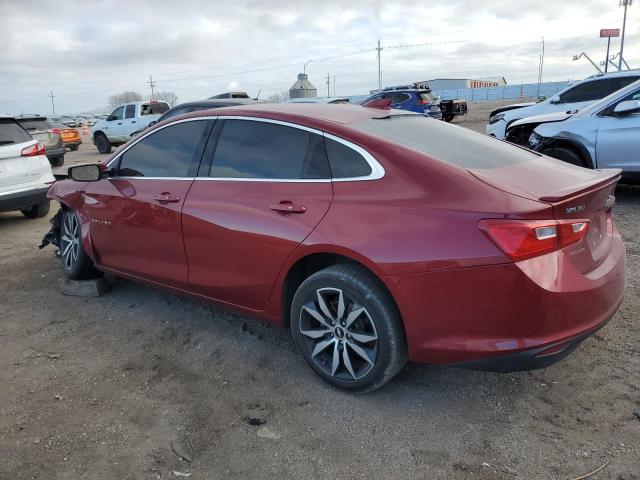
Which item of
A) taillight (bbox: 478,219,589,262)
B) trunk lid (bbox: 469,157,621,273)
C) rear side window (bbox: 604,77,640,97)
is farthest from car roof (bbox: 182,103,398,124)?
rear side window (bbox: 604,77,640,97)

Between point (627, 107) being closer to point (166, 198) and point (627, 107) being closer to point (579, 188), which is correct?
point (579, 188)

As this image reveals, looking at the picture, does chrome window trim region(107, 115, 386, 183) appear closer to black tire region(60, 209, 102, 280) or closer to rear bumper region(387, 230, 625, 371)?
rear bumper region(387, 230, 625, 371)

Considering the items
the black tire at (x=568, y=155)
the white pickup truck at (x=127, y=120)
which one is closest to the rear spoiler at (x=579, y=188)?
the black tire at (x=568, y=155)

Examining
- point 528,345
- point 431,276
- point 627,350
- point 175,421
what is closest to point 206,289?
point 175,421

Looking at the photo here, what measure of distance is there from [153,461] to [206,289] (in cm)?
123

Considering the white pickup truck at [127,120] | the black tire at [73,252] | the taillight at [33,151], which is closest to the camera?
the black tire at [73,252]

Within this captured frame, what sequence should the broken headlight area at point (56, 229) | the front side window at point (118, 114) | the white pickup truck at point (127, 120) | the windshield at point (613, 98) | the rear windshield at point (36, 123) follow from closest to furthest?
the broken headlight area at point (56, 229) → the windshield at point (613, 98) → the rear windshield at point (36, 123) → the white pickup truck at point (127, 120) → the front side window at point (118, 114)

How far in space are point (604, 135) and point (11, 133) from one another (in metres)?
8.04

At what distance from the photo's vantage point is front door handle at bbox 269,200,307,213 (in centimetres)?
284

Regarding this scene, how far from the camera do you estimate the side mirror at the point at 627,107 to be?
243 inches

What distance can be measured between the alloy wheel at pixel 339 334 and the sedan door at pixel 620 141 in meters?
5.41

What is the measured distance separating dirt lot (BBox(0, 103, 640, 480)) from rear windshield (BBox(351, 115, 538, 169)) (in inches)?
50.4

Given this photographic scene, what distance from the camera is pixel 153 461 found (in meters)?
2.43

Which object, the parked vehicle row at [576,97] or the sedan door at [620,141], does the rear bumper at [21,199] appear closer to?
the sedan door at [620,141]
